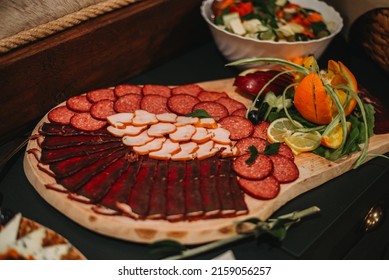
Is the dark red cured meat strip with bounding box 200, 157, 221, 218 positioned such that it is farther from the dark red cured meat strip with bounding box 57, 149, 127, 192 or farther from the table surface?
the dark red cured meat strip with bounding box 57, 149, 127, 192

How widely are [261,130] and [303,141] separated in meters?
0.16

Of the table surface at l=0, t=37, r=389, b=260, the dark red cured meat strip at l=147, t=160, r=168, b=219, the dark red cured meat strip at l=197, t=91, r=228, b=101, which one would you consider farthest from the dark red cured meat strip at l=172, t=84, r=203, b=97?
the table surface at l=0, t=37, r=389, b=260

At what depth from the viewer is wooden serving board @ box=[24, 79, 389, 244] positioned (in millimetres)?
1324

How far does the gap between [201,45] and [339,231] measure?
1220 millimetres

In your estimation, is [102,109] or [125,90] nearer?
[102,109]

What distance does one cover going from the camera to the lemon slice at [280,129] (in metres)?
1.67

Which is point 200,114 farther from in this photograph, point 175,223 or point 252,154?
point 175,223

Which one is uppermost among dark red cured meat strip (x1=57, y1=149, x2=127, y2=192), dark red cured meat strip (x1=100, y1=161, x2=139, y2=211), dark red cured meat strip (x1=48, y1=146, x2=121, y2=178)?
dark red cured meat strip (x1=48, y1=146, x2=121, y2=178)

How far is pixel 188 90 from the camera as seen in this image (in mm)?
1887

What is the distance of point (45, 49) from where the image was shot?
164cm

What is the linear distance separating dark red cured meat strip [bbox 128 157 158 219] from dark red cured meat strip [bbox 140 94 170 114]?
28cm

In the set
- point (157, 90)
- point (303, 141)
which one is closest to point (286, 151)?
point (303, 141)
